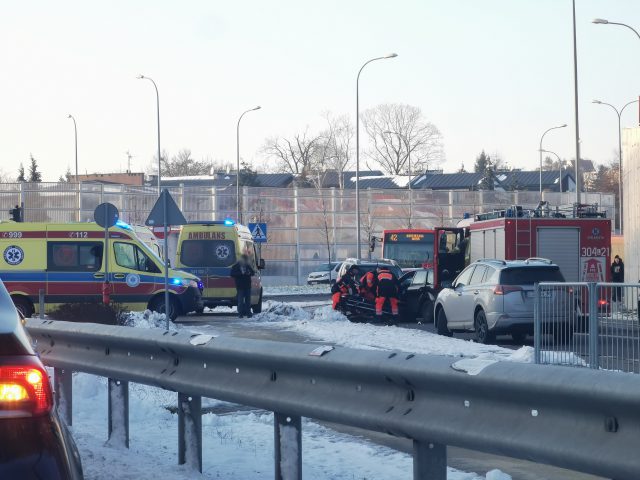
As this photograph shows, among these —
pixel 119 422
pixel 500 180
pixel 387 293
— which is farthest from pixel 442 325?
pixel 500 180

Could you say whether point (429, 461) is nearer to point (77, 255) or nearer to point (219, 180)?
point (77, 255)

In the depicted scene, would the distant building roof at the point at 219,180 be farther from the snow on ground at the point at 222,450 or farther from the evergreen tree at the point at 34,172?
the snow on ground at the point at 222,450

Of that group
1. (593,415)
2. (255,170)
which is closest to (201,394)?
(593,415)

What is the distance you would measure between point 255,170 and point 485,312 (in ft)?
345

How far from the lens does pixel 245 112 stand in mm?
63500

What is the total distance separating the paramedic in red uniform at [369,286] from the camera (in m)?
28.7

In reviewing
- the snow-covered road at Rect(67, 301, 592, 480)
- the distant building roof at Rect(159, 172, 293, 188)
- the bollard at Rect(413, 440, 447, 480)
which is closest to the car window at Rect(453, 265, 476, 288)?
the snow-covered road at Rect(67, 301, 592, 480)

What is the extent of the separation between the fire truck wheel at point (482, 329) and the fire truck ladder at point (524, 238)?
658cm

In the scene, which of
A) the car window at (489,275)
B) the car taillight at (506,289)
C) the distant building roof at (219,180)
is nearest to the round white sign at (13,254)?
the car window at (489,275)

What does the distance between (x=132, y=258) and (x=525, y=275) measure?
32.5ft

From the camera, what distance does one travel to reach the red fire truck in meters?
28.0

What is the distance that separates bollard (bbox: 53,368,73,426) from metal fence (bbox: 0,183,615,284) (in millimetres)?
48805

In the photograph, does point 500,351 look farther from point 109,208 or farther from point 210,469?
point 210,469

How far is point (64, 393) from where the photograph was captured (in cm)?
948
